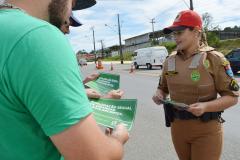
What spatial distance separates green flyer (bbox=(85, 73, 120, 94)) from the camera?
2.43 metres

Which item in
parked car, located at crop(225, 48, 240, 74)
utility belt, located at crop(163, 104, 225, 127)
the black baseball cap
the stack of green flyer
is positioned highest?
the black baseball cap

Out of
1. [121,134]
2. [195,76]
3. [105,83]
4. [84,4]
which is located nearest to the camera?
[121,134]

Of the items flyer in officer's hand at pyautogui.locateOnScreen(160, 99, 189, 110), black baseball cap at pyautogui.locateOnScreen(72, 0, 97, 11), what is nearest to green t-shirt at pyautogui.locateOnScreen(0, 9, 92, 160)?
black baseball cap at pyautogui.locateOnScreen(72, 0, 97, 11)

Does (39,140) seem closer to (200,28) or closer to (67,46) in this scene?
(67,46)

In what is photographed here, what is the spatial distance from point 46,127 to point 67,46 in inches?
10.8

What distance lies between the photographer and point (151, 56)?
3591 cm

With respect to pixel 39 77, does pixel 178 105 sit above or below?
below

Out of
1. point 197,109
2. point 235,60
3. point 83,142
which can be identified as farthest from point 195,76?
point 235,60

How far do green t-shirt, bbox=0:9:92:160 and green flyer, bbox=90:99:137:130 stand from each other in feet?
1.58

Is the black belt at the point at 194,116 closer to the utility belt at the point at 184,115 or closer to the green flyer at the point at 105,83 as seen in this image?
the utility belt at the point at 184,115

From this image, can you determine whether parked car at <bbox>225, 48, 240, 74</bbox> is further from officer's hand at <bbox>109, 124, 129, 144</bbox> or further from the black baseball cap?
officer's hand at <bbox>109, 124, 129, 144</bbox>

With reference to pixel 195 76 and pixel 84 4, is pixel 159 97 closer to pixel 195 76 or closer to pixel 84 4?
pixel 195 76

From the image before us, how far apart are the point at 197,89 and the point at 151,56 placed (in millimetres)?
32820

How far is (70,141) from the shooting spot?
1244mm
